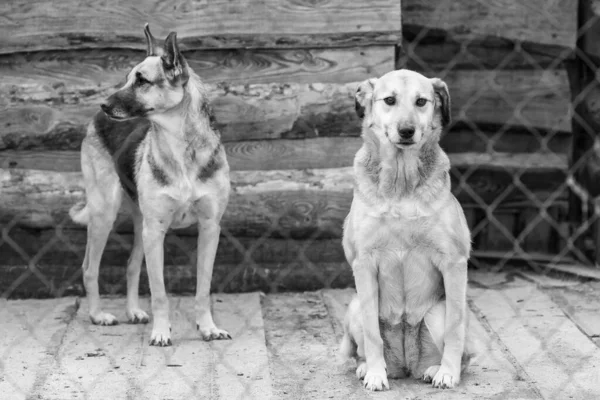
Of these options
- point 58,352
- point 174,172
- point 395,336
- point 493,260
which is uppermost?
point 174,172

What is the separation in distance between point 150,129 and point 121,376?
53.2 inches

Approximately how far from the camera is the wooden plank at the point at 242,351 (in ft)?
13.5

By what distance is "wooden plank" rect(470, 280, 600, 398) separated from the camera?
4125 millimetres

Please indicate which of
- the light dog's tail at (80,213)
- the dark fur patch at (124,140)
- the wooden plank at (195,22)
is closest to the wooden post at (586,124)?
the wooden plank at (195,22)

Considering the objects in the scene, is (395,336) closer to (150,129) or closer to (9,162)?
(150,129)

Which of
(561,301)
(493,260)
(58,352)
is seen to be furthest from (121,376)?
A: (493,260)

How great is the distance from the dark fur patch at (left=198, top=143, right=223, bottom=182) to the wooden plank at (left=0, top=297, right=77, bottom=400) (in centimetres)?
104

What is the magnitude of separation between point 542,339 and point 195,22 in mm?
2452

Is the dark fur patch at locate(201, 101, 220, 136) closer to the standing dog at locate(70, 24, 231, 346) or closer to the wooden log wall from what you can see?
the standing dog at locate(70, 24, 231, 346)

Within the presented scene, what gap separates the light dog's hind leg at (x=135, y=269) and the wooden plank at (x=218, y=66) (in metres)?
0.79

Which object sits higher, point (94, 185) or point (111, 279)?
point (94, 185)

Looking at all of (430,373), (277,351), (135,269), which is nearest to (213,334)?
(277,351)

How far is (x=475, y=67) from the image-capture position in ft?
20.3

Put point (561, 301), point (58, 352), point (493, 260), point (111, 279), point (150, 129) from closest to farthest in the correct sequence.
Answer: point (58, 352) → point (150, 129) → point (561, 301) → point (111, 279) → point (493, 260)
